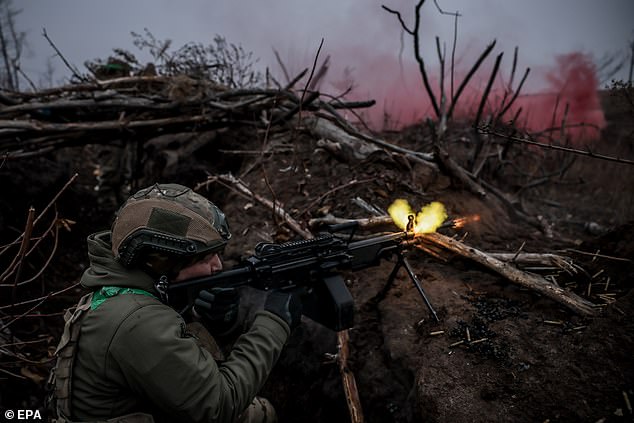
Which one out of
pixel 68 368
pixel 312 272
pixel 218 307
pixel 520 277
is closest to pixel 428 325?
pixel 520 277

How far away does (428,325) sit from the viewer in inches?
107

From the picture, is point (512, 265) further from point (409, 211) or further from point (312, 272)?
point (312, 272)

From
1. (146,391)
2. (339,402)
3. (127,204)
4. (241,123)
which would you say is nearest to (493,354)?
(339,402)

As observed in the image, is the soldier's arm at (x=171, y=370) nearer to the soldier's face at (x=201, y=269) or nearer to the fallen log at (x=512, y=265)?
the soldier's face at (x=201, y=269)

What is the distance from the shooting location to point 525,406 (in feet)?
6.48

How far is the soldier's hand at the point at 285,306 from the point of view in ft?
7.23

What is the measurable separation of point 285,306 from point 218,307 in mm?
458

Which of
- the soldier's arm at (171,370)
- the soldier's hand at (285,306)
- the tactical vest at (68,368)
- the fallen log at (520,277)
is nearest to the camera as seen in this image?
the soldier's arm at (171,370)

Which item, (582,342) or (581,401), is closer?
(581,401)

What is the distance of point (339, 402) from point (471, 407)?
41.6 inches

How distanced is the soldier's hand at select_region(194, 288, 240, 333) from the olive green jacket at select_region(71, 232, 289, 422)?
36 cm

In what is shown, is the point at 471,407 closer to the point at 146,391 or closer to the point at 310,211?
the point at 146,391

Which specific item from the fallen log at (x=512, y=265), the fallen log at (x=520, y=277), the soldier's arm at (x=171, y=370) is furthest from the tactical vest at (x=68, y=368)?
the fallen log at (x=520, y=277)

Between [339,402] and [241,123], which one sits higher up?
[241,123]
